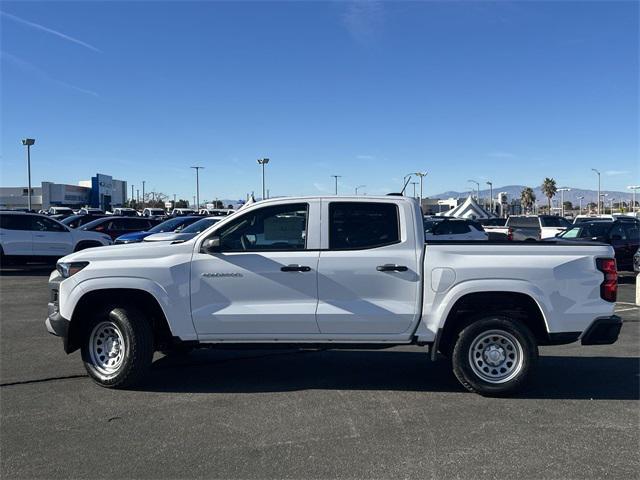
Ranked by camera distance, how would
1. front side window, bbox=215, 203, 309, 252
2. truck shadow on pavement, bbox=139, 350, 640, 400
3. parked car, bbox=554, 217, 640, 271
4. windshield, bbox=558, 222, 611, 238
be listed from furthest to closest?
1. windshield, bbox=558, 222, 611, 238
2. parked car, bbox=554, 217, 640, 271
3. truck shadow on pavement, bbox=139, 350, 640, 400
4. front side window, bbox=215, 203, 309, 252

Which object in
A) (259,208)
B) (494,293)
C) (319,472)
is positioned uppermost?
(259,208)

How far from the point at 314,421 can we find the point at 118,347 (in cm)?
227

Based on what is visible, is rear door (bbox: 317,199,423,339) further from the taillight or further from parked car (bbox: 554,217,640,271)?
parked car (bbox: 554,217,640,271)

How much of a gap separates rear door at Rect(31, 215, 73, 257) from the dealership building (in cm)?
7374

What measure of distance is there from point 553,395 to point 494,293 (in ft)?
3.93

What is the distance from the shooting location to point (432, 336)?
5648 millimetres

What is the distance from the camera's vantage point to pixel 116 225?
853 inches

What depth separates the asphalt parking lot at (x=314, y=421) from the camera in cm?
416

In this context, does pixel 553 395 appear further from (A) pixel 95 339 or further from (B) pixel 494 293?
(A) pixel 95 339

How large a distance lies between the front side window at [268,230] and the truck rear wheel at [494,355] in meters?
1.90

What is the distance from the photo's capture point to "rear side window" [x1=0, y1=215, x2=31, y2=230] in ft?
55.4

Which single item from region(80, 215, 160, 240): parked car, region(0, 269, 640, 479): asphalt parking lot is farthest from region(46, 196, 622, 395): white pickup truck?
region(80, 215, 160, 240): parked car

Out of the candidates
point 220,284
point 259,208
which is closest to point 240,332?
point 220,284

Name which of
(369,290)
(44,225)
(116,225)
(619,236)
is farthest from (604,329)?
(116,225)
